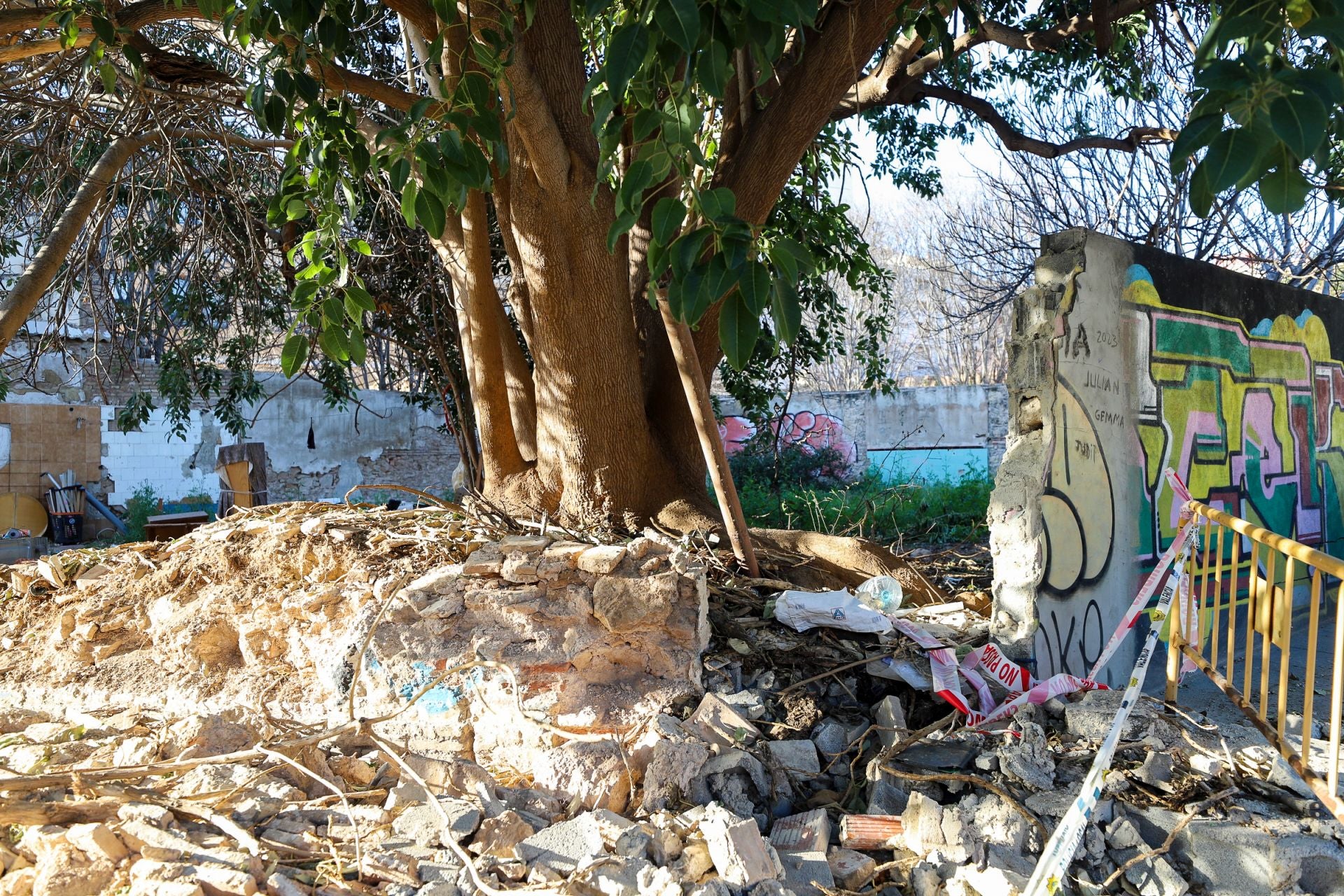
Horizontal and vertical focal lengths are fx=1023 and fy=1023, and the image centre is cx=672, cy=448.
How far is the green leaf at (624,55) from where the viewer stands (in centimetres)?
244

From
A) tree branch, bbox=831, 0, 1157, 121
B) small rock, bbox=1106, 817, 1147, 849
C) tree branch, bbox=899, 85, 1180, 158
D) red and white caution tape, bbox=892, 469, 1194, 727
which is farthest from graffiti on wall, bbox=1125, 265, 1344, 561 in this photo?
small rock, bbox=1106, 817, 1147, 849

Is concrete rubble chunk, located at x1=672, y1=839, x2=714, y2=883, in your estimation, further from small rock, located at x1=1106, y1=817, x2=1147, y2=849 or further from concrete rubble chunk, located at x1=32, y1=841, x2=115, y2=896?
concrete rubble chunk, located at x1=32, y1=841, x2=115, y2=896

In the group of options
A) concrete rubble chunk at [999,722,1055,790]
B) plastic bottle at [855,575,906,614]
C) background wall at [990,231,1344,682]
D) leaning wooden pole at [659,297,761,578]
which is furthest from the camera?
plastic bottle at [855,575,906,614]

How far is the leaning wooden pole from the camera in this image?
15.5ft

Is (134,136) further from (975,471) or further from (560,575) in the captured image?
(975,471)

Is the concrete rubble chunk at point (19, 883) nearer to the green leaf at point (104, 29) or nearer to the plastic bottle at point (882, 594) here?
the green leaf at point (104, 29)

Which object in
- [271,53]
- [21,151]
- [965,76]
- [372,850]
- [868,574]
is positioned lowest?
[372,850]

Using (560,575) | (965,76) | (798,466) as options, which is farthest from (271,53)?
(798,466)

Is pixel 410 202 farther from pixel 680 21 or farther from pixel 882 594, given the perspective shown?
pixel 882 594

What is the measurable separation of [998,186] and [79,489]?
570 inches

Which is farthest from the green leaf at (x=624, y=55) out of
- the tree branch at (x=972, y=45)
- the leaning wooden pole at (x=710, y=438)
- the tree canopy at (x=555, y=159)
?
the tree branch at (x=972, y=45)

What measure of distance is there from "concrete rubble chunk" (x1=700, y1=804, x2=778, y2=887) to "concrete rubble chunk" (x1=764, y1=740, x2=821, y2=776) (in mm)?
676

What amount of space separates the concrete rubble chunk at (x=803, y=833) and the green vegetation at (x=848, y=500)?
3286 mm

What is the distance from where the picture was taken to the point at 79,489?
1590 centimetres
